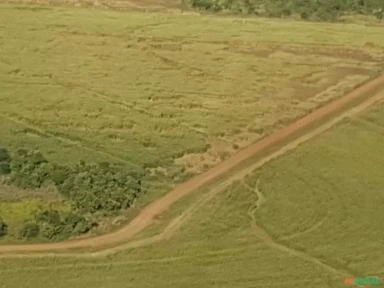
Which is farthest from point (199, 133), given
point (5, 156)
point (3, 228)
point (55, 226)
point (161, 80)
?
point (3, 228)

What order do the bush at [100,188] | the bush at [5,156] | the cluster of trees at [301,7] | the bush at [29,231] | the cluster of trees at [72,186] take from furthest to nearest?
1. the cluster of trees at [301,7]
2. the bush at [5,156]
3. the bush at [100,188]
4. the cluster of trees at [72,186]
5. the bush at [29,231]

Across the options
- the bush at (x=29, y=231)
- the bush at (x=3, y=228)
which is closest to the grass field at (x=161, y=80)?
the bush at (x=3, y=228)

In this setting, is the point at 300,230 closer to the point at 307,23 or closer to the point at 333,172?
the point at 333,172

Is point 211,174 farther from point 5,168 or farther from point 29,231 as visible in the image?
point 5,168

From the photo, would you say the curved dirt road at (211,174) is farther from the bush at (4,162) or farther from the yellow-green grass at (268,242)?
the bush at (4,162)

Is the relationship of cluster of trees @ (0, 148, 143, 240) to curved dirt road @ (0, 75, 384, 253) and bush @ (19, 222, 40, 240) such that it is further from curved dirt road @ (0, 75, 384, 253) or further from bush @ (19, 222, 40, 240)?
curved dirt road @ (0, 75, 384, 253)

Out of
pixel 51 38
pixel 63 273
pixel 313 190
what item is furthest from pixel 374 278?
pixel 51 38

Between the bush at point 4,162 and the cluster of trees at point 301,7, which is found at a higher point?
the cluster of trees at point 301,7
